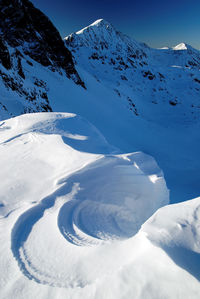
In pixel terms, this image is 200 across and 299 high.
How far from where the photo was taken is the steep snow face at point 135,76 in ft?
138

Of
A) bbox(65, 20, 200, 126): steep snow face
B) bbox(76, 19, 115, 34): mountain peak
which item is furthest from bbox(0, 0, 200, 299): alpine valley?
bbox(76, 19, 115, 34): mountain peak

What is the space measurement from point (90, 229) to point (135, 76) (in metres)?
60.8

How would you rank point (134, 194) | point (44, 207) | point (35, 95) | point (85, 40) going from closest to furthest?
point (44, 207)
point (134, 194)
point (35, 95)
point (85, 40)

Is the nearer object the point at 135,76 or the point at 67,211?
the point at 67,211

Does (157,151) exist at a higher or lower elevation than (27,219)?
lower

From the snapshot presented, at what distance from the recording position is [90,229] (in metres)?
2.05

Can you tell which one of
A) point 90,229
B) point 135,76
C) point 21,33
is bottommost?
point 135,76

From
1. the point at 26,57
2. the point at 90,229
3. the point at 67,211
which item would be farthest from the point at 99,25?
the point at 90,229

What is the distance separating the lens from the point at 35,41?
24.0 meters

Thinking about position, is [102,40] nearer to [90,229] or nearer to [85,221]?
[85,221]

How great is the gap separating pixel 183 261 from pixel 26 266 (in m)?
1.35

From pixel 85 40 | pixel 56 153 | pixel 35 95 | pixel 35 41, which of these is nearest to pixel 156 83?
pixel 85 40

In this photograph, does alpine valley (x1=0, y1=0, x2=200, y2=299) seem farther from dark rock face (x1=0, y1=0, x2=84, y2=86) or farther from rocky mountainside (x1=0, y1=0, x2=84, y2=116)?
dark rock face (x1=0, y1=0, x2=84, y2=86)

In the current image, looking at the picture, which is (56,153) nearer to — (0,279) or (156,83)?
(0,279)
